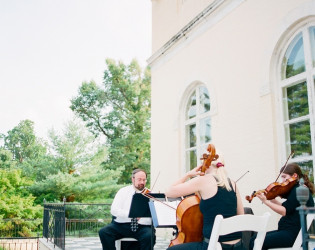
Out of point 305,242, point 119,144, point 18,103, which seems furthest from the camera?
point 18,103

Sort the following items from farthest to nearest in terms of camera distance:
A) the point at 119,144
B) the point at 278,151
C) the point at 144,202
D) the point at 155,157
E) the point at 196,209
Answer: the point at 119,144, the point at 155,157, the point at 278,151, the point at 144,202, the point at 196,209

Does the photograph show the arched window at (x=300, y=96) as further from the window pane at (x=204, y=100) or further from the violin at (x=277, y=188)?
the window pane at (x=204, y=100)

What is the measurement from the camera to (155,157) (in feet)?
29.2

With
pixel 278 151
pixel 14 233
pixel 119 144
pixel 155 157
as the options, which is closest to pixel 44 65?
pixel 119 144

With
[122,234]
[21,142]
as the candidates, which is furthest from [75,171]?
[21,142]

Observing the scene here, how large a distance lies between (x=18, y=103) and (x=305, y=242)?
37.0 metres

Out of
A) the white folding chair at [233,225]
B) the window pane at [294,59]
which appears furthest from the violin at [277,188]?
the window pane at [294,59]

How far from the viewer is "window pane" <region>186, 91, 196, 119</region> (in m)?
7.59

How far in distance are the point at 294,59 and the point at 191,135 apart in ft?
10.1

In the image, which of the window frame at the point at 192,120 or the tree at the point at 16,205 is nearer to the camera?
the window frame at the point at 192,120

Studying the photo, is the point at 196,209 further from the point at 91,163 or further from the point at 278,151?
the point at 91,163

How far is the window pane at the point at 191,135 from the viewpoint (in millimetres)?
7579

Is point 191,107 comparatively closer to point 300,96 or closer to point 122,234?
point 300,96

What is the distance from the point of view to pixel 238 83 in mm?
6035
